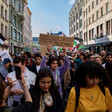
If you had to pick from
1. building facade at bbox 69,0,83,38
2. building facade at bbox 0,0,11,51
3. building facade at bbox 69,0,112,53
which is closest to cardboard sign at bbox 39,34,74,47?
building facade at bbox 69,0,112,53

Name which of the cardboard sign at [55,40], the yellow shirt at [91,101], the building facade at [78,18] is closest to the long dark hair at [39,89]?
the yellow shirt at [91,101]

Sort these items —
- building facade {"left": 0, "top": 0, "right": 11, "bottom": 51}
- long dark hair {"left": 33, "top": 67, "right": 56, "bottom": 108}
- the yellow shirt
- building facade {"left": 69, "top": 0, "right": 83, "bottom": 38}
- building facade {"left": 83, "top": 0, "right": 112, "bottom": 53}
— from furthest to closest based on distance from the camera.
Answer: building facade {"left": 69, "top": 0, "right": 83, "bottom": 38}, building facade {"left": 0, "top": 0, "right": 11, "bottom": 51}, building facade {"left": 83, "top": 0, "right": 112, "bottom": 53}, long dark hair {"left": 33, "top": 67, "right": 56, "bottom": 108}, the yellow shirt

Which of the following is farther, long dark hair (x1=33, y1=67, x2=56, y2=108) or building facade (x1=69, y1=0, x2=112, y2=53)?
building facade (x1=69, y1=0, x2=112, y2=53)

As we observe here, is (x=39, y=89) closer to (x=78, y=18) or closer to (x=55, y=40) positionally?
(x=55, y=40)

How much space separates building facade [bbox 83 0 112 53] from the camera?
22928 mm

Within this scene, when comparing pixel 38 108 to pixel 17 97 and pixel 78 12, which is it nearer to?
pixel 17 97

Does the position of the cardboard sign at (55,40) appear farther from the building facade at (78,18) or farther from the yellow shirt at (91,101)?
the building facade at (78,18)

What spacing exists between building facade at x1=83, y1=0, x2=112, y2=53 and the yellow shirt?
1868cm

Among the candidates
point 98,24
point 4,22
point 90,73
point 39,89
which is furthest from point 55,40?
point 4,22

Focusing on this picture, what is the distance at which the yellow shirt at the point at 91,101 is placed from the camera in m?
1.83

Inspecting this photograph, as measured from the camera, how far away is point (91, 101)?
73.8 inches

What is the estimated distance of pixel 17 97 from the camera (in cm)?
280

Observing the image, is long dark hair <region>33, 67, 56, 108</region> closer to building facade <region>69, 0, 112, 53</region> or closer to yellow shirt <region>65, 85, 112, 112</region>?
yellow shirt <region>65, 85, 112, 112</region>

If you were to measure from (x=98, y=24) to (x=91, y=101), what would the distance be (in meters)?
28.1
